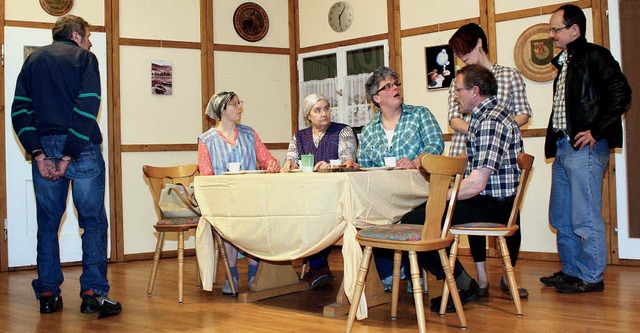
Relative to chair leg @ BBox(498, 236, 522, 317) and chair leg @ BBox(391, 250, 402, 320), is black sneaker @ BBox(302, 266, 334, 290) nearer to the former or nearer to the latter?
chair leg @ BBox(391, 250, 402, 320)

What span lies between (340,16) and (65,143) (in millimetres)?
3763

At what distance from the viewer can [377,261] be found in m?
4.11

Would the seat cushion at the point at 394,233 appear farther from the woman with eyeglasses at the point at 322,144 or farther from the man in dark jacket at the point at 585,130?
the man in dark jacket at the point at 585,130

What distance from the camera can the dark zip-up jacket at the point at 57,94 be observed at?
3.72 metres

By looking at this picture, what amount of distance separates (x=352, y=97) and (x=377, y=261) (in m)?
2.93

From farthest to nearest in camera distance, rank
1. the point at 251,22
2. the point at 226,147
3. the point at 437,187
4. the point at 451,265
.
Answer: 1. the point at 251,22
2. the point at 226,147
3. the point at 451,265
4. the point at 437,187

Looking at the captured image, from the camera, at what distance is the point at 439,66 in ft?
20.0

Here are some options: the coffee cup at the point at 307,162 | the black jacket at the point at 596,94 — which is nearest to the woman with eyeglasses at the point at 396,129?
the coffee cup at the point at 307,162

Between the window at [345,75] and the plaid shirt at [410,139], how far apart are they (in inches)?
93.4

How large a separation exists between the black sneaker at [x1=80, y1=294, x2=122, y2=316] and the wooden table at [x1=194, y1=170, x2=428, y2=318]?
0.55 metres

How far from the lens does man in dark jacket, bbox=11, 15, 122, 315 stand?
3707mm

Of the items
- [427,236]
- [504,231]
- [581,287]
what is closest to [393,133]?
[504,231]

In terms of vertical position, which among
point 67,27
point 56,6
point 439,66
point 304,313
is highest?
point 56,6

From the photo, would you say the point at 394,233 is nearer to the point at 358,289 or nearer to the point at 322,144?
the point at 358,289
